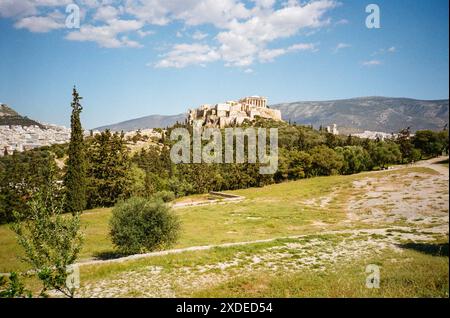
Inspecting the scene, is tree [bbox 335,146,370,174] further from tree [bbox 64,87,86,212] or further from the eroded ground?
tree [bbox 64,87,86,212]

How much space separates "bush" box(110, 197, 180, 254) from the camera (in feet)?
71.9

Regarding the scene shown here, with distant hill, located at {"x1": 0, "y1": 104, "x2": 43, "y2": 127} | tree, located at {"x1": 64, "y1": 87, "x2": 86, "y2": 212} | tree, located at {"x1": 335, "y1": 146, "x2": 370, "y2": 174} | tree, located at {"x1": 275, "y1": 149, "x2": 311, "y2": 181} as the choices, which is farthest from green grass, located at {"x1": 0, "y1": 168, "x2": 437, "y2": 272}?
tree, located at {"x1": 335, "y1": 146, "x2": 370, "y2": 174}

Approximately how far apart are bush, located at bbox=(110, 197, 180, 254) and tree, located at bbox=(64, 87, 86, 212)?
23.0m

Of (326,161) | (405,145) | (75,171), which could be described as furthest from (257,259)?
(405,145)

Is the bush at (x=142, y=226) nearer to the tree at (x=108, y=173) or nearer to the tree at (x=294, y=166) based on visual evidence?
the tree at (x=108, y=173)

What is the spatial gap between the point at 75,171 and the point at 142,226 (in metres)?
26.2

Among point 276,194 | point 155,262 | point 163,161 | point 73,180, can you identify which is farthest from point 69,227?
point 163,161

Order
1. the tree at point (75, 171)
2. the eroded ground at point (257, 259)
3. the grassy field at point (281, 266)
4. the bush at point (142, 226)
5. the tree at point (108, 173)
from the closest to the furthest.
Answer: the grassy field at point (281, 266), the eroded ground at point (257, 259), the bush at point (142, 226), the tree at point (75, 171), the tree at point (108, 173)

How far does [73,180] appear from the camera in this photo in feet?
139

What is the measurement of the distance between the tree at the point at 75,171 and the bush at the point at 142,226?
23.0m

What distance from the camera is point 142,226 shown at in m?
22.2

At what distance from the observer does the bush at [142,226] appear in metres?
21.9

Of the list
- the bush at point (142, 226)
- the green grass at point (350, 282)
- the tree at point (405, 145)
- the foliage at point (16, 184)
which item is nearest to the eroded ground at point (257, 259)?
the green grass at point (350, 282)
